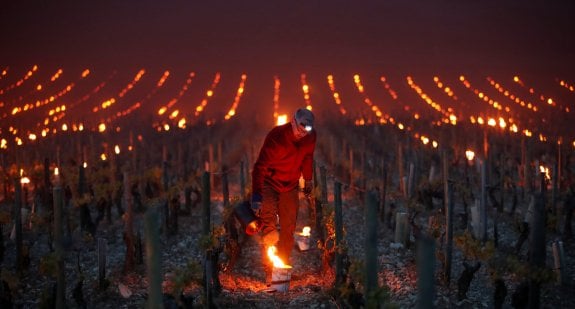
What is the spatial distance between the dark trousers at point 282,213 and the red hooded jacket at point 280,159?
→ 11 cm

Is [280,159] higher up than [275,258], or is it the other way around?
[280,159]

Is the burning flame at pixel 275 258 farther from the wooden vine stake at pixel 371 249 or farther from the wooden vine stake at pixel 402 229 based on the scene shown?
the wooden vine stake at pixel 402 229

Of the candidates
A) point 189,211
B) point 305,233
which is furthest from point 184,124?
point 305,233

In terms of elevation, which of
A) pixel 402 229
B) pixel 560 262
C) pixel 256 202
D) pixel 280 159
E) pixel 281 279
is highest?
pixel 280 159

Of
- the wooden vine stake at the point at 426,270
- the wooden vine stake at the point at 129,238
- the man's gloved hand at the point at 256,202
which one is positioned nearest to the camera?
the wooden vine stake at the point at 426,270

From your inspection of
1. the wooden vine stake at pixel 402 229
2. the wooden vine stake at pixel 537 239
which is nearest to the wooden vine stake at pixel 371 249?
the wooden vine stake at pixel 537 239

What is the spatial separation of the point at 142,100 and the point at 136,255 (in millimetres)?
33704

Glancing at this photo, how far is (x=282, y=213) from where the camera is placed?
6359 millimetres

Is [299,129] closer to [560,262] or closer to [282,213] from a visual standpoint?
[282,213]

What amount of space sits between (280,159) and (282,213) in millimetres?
638

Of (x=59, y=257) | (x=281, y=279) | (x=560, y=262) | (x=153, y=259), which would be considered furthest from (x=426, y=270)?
(x=560, y=262)

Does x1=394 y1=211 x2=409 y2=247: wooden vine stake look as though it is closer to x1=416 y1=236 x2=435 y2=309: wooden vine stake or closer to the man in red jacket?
the man in red jacket

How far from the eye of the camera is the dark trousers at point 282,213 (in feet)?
20.7

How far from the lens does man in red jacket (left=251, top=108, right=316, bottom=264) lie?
616 centimetres
